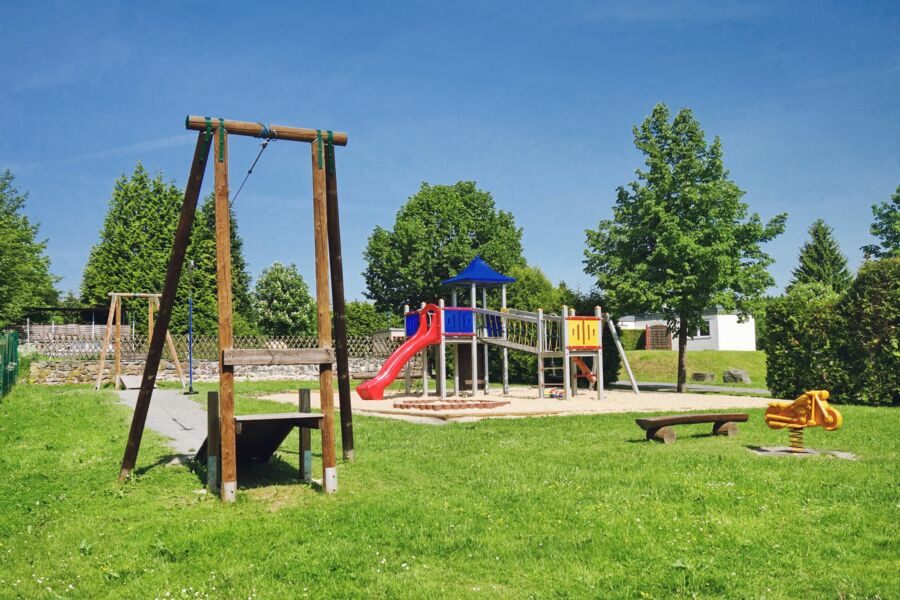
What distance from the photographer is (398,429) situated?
1354 centimetres

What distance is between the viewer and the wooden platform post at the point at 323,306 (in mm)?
7660

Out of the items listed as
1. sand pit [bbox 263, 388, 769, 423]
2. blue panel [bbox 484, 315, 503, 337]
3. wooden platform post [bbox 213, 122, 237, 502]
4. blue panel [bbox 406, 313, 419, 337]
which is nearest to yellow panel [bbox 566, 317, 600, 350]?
sand pit [bbox 263, 388, 769, 423]

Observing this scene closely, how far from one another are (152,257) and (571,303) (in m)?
27.4

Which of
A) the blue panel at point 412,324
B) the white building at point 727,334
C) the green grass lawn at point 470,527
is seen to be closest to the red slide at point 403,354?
the blue panel at point 412,324

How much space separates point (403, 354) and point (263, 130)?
14147 millimetres

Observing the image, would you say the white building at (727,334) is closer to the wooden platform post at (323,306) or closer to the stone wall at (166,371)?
the stone wall at (166,371)

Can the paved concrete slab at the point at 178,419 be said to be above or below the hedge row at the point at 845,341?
below

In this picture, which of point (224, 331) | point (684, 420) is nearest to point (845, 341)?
point (684, 420)

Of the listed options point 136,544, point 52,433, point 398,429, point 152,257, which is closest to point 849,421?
point 398,429

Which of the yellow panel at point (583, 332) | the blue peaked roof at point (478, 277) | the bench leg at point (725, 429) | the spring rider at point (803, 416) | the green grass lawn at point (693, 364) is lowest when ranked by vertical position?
the green grass lawn at point (693, 364)

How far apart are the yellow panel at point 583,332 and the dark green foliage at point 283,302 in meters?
26.3

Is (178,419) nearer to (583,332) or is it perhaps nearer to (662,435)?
(662,435)

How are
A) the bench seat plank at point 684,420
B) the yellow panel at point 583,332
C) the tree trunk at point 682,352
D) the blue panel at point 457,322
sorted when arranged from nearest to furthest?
the bench seat plank at point 684,420, the blue panel at point 457,322, the yellow panel at point 583,332, the tree trunk at point 682,352

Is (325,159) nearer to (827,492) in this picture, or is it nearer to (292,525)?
(292,525)
